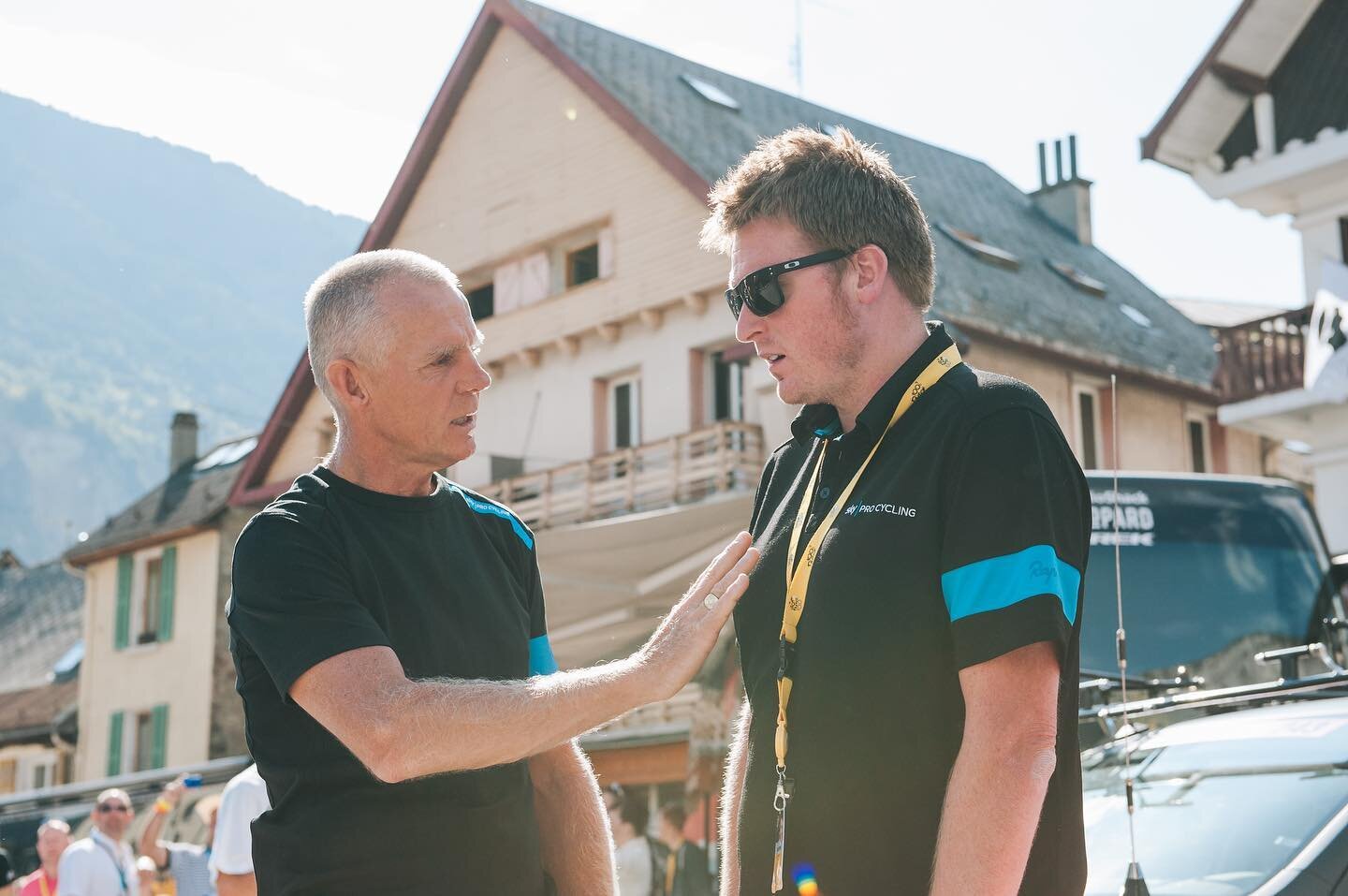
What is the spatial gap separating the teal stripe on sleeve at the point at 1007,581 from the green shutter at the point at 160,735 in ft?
100

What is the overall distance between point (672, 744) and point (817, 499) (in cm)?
931

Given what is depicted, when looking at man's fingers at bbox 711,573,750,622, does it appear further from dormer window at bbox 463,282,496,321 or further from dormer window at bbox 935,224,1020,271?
dormer window at bbox 463,282,496,321

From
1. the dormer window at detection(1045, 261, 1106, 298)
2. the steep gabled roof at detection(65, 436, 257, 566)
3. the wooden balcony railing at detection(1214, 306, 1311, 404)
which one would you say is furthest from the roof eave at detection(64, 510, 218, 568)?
the wooden balcony railing at detection(1214, 306, 1311, 404)

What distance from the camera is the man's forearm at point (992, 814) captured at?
95.5 inches

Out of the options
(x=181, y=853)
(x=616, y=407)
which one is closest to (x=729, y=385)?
(x=616, y=407)

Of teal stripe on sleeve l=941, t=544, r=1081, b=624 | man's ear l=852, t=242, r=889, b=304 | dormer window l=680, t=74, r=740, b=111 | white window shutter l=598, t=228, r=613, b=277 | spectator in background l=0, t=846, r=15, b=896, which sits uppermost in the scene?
dormer window l=680, t=74, r=740, b=111

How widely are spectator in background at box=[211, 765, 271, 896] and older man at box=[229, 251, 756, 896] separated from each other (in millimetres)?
2526

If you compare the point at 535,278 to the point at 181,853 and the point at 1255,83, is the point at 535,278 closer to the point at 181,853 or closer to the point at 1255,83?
the point at 1255,83

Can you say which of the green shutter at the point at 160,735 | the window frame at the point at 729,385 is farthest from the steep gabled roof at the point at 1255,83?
the green shutter at the point at 160,735

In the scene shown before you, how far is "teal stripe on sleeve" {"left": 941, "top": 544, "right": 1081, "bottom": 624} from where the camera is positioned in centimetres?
247

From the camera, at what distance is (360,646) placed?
2.85 meters

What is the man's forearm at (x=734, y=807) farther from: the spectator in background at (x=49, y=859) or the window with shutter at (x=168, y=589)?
the window with shutter at (x=168, y=589)

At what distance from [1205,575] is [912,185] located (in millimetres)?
13543

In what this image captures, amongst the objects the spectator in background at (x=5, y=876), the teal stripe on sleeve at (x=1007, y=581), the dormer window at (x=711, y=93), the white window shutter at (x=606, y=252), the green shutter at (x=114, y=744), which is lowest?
the spectator in background at (x=5, y=876)
